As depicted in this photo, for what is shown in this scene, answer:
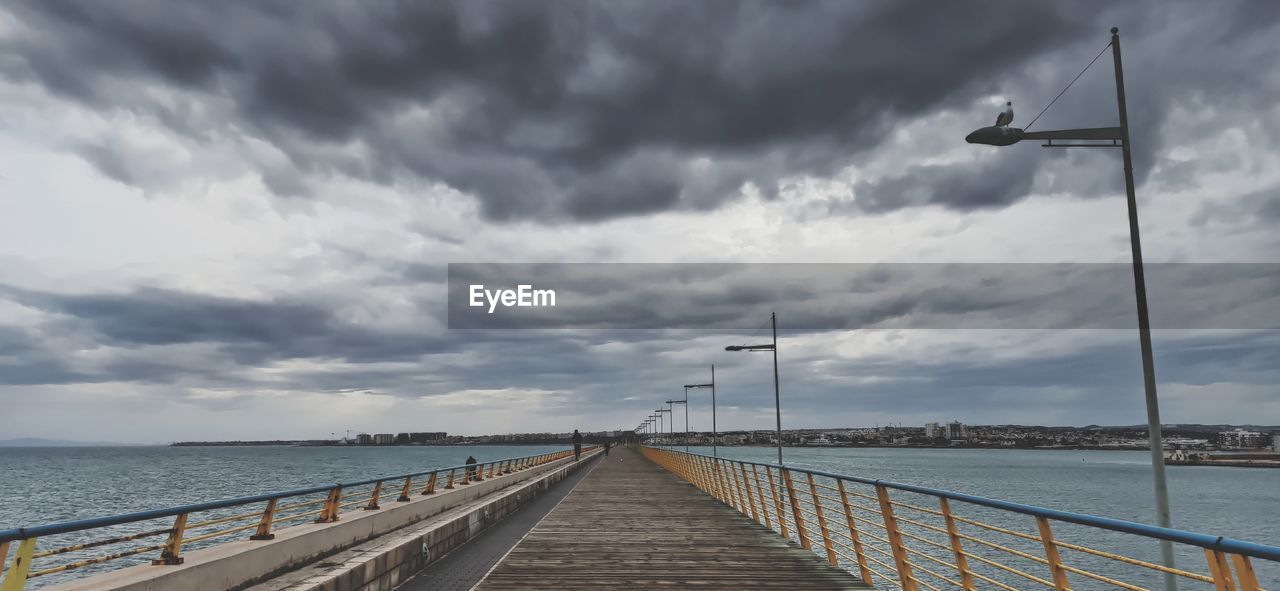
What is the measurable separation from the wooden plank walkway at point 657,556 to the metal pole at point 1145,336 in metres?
3.44

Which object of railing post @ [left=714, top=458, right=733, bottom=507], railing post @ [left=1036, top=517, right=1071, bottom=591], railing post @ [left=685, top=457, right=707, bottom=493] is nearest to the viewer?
railing post @ [left=1036, top=517, right=1071, bottom=591]

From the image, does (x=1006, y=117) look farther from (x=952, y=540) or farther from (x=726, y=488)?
(x=726, y=488)

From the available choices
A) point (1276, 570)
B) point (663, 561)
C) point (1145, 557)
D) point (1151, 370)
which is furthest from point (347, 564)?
point (1145, 557)

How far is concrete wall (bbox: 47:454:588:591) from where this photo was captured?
20.4ft

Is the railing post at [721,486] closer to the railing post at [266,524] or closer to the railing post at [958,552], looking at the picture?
the railing post at [958,552]

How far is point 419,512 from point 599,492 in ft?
39.0

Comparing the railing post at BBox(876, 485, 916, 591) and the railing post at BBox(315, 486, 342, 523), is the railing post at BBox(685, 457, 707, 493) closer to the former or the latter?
the railing post at BBox(315, 486, 342, 523)

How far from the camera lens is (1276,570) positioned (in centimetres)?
4088

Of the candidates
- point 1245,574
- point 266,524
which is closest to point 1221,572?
point 1245,574

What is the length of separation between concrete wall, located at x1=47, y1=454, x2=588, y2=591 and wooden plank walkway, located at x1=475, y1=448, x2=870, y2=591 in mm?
1608

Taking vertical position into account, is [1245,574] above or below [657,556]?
above

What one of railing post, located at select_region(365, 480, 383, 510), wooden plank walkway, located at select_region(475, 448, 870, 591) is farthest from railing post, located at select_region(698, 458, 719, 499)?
railing post, located at select_region(365, 480, 383, 510)

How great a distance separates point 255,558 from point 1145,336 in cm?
1011

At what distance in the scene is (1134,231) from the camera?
9992mm
